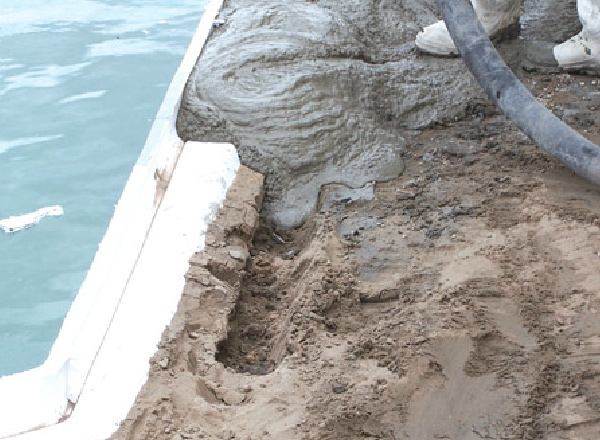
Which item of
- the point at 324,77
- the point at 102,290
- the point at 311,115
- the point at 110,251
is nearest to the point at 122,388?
the point at 102,290

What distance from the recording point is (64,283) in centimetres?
389

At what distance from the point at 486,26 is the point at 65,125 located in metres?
2.83

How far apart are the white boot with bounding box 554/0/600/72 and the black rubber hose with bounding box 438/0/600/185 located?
700 millimetres

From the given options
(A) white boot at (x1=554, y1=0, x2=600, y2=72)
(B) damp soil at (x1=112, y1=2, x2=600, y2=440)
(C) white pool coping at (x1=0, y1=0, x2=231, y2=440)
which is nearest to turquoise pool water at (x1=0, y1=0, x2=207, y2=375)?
(C) white pool coping at (x1=0, y1=0, x2=231, y2=440)

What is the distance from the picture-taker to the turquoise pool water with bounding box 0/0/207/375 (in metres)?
3.80

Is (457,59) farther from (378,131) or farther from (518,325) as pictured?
(518,325)

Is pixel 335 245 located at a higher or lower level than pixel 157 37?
higher

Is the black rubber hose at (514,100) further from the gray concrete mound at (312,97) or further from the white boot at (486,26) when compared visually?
the white boot at (486,26)

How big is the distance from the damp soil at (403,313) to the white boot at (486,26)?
913 millimetres

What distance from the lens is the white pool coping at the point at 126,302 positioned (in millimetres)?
2094

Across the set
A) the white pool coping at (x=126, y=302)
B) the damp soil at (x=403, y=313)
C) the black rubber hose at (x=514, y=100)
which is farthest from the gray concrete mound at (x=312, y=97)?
the black rubber hose at (x=514, y=100)

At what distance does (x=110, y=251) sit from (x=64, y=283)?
133 cm

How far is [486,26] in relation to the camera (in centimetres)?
430

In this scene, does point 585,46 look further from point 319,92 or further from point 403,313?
point 403,313
